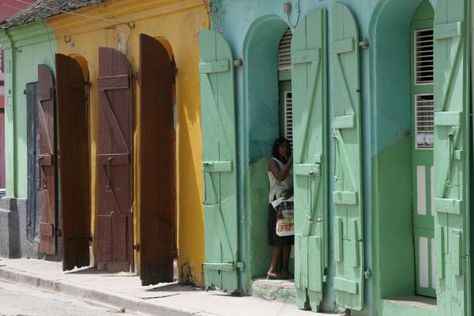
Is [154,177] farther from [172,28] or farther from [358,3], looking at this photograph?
[358,3]

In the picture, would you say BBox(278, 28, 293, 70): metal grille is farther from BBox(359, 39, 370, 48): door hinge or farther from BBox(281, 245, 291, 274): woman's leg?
BBox(281, 245, 291, 274): woman's leg

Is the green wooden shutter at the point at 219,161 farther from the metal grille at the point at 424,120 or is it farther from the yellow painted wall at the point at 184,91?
the metal grille at the point at 424,120

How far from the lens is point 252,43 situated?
11.0m

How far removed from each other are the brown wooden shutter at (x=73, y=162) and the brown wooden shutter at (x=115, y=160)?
0.69 metres

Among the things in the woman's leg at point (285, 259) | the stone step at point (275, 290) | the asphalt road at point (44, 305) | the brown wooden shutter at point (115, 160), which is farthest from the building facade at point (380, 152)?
the brown wooden shutter at point (115, 160)

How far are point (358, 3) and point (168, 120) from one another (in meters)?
3.61

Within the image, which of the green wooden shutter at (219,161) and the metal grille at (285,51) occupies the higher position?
the metal grille at (285,51)

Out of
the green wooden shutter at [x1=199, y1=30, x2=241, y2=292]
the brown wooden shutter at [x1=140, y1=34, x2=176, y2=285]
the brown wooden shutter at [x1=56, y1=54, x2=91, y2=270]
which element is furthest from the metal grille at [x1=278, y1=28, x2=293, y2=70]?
the brown wooden shutter at [x1=56, y1=54, x2=91, y2=270]

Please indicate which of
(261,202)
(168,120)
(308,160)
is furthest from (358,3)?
(168,120)

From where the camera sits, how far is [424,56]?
30.3 feet

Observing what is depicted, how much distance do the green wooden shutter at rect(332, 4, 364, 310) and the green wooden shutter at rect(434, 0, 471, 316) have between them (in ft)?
3.52

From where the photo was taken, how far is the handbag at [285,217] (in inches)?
421

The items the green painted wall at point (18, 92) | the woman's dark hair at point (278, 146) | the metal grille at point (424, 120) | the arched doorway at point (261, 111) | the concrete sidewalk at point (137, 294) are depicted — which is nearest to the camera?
the metal grille at point (424, 120)

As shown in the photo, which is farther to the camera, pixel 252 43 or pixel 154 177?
pixel 154 177
